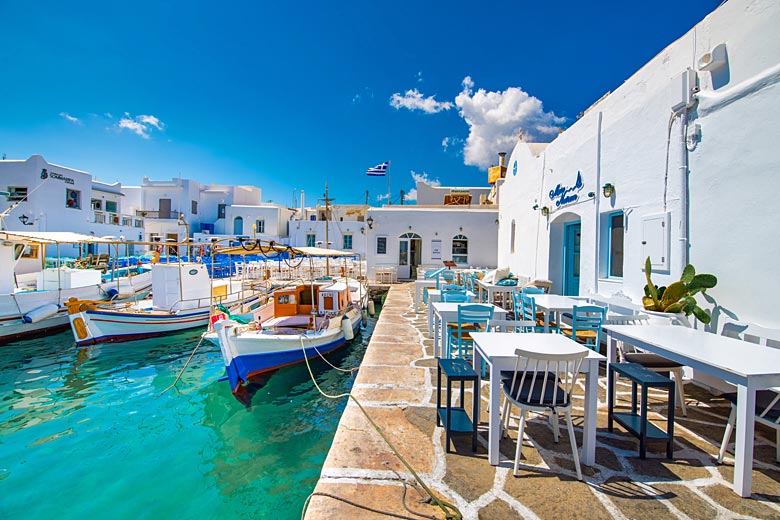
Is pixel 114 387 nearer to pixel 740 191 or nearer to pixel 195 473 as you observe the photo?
pixel 195 473

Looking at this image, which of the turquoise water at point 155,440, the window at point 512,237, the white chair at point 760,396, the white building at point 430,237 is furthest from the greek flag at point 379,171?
the white chair at point 760,396

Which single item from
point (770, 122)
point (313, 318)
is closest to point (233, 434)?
point (313, 318)

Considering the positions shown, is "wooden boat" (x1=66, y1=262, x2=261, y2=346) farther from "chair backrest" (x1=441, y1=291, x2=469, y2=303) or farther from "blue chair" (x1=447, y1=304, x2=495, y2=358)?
"blue chair" (x1=447, y1=304, x2=495, y2=358)

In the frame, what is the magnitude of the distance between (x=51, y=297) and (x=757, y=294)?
1791cm

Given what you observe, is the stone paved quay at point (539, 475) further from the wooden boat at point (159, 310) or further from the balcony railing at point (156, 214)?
the balcony railing at point (156, 214)

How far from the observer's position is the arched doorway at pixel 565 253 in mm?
8883

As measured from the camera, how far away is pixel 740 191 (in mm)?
4223

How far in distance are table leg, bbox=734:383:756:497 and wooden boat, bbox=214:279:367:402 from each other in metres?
6.85

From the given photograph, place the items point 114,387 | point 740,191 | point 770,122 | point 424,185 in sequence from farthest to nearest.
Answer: point 424,185 < point 114,387 < point 740,191 < point 770,122

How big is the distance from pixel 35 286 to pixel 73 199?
16930 millimetres

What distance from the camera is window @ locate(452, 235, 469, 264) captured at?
19.8m

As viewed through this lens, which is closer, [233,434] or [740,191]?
[740,191]

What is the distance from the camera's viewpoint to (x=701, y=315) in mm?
4422

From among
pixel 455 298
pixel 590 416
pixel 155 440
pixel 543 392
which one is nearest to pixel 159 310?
pixel 155 440
